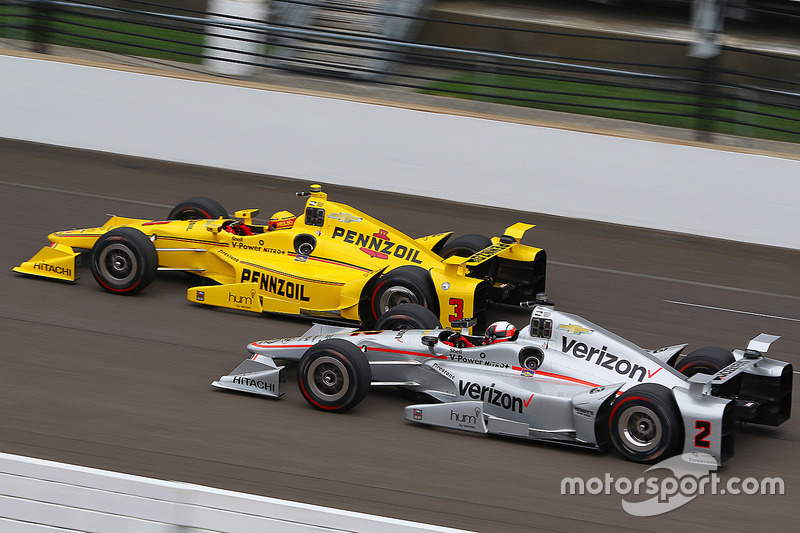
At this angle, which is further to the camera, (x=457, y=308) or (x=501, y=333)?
(x=457, y=308)

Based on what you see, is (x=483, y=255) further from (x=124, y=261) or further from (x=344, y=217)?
(x=124, y=261)

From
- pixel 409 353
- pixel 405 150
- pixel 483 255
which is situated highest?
pixel 405 150

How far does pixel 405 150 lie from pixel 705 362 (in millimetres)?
8125

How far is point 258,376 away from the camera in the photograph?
7820 mm

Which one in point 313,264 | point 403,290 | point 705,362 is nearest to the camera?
point 705,362

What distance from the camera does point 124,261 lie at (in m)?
9.97

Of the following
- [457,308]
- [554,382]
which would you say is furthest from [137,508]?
[457,308]

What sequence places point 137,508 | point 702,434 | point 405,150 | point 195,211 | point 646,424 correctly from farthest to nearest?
point 405,150
point 195,211
point 646,424
point 702,434
point 137,508

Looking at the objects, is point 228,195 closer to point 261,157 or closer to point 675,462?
point 261,157

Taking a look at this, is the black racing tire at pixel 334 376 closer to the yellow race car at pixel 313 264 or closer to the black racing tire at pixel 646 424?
the yellow race car at pixel 313 264

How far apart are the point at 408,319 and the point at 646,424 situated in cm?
224

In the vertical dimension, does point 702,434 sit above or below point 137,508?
above

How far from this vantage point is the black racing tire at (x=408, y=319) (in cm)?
827

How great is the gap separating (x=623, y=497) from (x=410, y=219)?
784 centimetres
